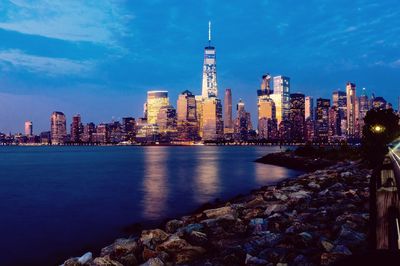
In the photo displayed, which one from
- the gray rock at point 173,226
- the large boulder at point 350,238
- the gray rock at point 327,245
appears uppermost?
the large boulder at point 350,238

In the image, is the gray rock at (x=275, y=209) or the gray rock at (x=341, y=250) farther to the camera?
the gray rock at (x=275, y=209)

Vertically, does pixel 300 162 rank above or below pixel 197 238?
below

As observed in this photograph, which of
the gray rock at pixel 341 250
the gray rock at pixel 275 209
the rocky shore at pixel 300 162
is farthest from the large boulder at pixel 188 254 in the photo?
the rocky shore at pixel 300 162

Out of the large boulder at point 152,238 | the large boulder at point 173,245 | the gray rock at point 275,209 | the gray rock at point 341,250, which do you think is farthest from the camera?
the gray rock at point 275,209

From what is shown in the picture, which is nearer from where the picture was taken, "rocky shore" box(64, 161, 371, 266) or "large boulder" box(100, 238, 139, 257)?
"rocky shore" box(64, 161, 371, 266)

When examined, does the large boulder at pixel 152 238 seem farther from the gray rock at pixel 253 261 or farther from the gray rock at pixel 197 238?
the gray rock at pixel 253 261

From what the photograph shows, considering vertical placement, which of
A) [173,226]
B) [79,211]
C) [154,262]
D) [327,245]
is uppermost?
[327,245]

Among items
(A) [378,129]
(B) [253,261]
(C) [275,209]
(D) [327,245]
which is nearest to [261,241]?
(B) [253,261]

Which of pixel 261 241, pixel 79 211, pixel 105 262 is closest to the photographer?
pixel 261 241

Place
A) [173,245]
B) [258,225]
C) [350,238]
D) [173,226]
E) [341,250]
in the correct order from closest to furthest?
[341,250] → [350,238] → [173,245] → [258,225] → [173,226]

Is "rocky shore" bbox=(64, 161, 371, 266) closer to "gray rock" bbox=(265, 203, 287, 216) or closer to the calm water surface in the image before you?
"gray rock" bbox=(265, 203, 287, 216)

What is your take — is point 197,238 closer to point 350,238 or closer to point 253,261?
point 253,261

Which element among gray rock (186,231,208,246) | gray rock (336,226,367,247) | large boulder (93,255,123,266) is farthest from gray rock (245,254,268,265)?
large boulder (93,255,123,266)

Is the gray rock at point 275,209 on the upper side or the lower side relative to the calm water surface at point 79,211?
upper
